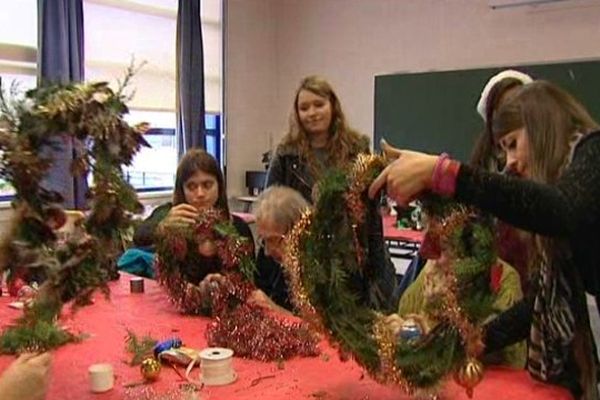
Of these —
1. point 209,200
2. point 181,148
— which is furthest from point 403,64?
point 209,200

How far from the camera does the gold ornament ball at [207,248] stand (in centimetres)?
209

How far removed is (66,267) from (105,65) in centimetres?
421

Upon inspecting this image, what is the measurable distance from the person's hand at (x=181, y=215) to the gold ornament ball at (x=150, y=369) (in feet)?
2.25

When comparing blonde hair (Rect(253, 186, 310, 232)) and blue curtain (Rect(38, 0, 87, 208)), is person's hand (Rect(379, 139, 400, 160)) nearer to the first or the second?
blonde hair (Rect(253, 186, 310, 232))

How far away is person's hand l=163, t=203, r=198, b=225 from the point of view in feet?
6.86

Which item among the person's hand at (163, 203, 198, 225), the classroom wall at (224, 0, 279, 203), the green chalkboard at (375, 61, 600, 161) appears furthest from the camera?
the classroom wall at (224, 0, 279, 203)

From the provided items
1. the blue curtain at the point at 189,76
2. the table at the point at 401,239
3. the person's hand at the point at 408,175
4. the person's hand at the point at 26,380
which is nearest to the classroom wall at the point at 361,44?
the blue curtain at the point at 189,76

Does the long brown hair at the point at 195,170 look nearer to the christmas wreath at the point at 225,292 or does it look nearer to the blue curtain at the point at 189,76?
the christmas wreath at the point at 225,292

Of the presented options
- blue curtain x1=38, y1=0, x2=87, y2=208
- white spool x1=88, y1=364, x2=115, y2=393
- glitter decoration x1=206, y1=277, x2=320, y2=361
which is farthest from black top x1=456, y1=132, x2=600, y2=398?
blue curtain x1=38, y1=0, x2=87, y2=208

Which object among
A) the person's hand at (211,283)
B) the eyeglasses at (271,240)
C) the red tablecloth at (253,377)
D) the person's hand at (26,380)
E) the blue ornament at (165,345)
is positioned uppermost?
the eyeglasses at (271,240)

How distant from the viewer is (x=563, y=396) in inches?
52.7

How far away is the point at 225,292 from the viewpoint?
194 centimetres

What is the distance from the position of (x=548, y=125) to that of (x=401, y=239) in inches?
98.3

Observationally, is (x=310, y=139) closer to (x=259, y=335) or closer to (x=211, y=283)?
(x=211, y=283)
